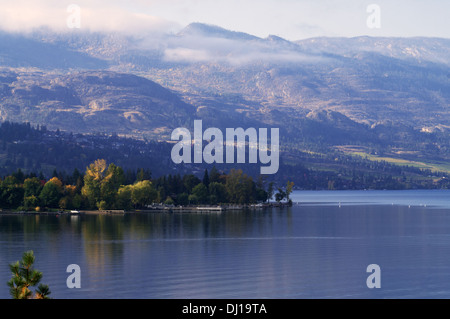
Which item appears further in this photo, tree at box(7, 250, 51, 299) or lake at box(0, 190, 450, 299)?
lake at box(0, 190, 450, 299)

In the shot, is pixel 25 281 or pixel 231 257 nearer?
pixel 25 281

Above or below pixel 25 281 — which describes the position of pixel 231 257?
below

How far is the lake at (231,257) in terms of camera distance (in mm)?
77938

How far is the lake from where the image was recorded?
256 feet

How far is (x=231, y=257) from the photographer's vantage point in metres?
106

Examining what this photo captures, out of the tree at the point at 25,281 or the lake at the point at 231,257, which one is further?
the lake at the point at 231,257

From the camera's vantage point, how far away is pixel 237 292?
75750 millimetres

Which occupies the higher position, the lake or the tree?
the tree
